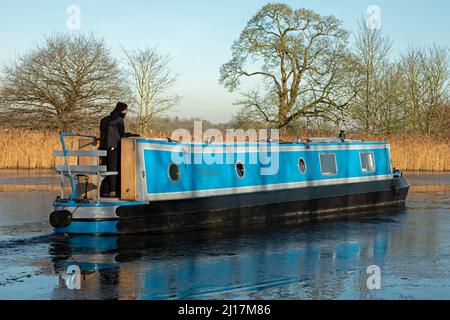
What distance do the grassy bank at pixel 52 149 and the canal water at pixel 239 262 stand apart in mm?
16298

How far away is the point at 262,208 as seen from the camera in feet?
47.5

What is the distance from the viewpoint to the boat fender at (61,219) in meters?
11.4

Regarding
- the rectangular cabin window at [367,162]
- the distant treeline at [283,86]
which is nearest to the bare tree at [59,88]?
the distant treeline at [283,86]

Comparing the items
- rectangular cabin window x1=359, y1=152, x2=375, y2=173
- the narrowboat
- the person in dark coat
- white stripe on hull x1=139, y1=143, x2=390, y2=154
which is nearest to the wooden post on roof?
the narrowboat

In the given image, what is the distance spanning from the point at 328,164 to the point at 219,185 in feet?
12.4

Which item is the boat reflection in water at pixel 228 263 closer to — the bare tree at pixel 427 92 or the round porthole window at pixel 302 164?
the round porthole window at pixel 302 164

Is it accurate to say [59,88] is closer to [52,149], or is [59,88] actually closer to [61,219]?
[52,149]

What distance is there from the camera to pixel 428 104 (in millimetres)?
45594

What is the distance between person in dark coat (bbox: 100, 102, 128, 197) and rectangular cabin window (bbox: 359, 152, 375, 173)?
723 centimetres

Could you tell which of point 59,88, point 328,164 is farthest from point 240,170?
point 59,88

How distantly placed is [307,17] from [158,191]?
31419mm

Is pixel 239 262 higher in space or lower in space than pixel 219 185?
lower
